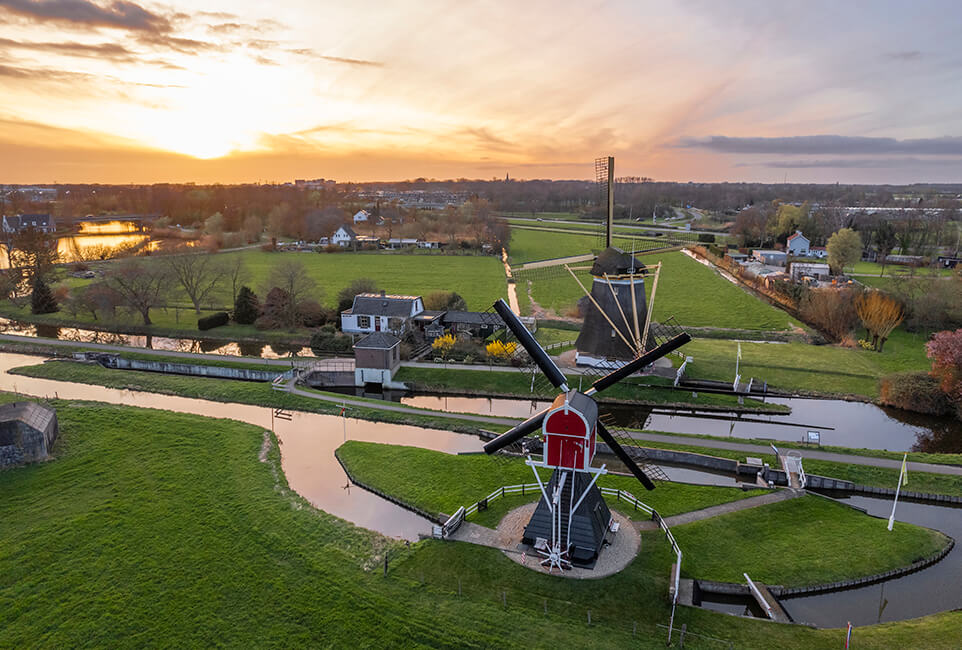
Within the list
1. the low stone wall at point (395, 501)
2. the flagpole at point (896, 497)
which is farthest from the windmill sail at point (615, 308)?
the low stone wall at point (395, 501)

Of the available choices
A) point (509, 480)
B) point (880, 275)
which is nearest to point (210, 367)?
point (509, 480)

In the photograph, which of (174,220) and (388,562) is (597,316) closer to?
(388,562)

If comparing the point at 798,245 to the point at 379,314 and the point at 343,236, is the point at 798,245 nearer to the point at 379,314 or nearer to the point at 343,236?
the point at 379,314

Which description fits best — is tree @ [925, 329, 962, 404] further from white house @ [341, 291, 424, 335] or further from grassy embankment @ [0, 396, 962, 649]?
white house @ [341, 291, 424, 335]

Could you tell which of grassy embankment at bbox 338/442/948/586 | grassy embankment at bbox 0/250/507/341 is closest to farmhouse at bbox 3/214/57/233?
grassy embankment at bbox 0/250/507/341

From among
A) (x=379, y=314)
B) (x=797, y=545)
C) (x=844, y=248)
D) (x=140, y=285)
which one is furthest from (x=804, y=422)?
(x=140, y=285)

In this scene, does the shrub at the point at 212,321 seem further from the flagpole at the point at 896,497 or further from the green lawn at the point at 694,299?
the flagpole at the point at 896,497

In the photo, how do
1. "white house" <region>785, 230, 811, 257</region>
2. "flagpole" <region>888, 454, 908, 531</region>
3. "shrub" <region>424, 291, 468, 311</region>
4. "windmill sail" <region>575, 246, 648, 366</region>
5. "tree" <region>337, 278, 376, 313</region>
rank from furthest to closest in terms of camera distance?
"white house" <region>785, 230, 811, 257</region>, "tree" <region>337, 278, 376, 313</region>, "shrub" <region>424, 291, 468, 311</region>, "windmill sail" <region>575, 246, 648, 366</region>, "flagpole" <region>888, 454, 908, 531</region>
